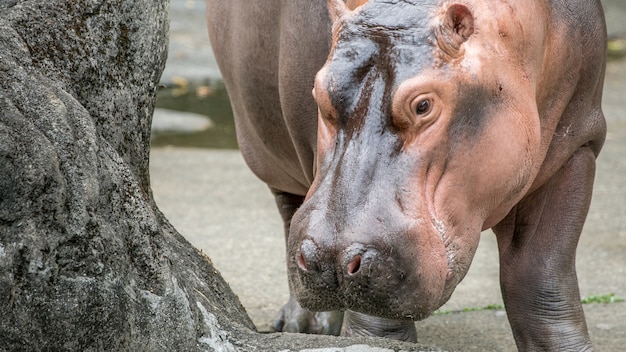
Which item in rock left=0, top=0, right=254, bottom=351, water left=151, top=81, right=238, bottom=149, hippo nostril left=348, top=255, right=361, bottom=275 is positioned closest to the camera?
rock left=0, top=0, right=254, bottom=351

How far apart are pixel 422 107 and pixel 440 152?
0.42 feet

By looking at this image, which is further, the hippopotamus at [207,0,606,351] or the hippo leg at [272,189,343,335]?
the hippo leg at [272,189,343,335]

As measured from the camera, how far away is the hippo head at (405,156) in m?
2.51

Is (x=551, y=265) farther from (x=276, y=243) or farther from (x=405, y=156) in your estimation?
(x=276, y=243)

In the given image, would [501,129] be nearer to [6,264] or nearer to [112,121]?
[112,121]

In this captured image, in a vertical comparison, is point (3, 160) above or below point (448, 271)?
above

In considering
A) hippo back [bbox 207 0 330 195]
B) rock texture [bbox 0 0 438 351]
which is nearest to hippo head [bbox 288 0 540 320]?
rock texture [bbox 0 0 438 351]

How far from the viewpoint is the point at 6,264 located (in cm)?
222

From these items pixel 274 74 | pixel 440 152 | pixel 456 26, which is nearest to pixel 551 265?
pixel 440 152

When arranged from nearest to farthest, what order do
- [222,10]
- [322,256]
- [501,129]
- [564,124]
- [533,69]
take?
1. [322,256]
2. [501,129]
3. [533,69]
4. [564,124]
5. [222,10]

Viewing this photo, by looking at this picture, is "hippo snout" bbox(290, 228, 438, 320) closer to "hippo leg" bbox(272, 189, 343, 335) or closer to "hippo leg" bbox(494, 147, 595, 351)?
"hippo leg" bbox(494, 147, 595, 351)

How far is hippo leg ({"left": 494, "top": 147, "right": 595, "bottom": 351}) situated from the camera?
3.36 meters

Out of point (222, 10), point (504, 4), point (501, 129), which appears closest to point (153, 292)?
point (501, 129)

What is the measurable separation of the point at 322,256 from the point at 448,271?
0.35m
